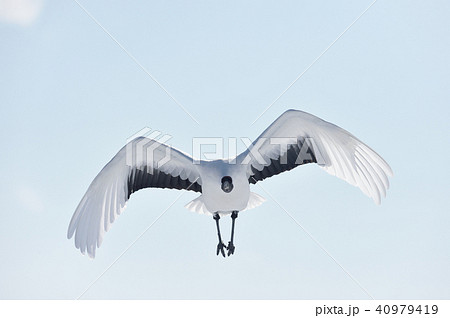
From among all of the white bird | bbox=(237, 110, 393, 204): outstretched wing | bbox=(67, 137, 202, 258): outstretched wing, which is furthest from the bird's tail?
bbox=(237, 110, 393, 204): outstretched wing

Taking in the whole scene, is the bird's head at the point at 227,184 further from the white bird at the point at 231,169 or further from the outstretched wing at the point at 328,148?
the outstretched wing at the point at 328,148

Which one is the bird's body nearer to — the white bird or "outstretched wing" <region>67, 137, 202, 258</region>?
the white bird

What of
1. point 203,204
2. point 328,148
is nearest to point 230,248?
point 203,204

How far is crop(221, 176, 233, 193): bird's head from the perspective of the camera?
12.0 meters

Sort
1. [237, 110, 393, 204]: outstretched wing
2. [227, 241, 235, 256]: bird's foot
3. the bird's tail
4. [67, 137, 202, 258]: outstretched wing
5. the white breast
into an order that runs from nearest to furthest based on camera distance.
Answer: [237, 110, 393, 204]: outstretched wing, the white breast, [67, 137, 202, 258]: outstretched wing, [227, 241, 235, 256]: bird's foot, the bird's tail

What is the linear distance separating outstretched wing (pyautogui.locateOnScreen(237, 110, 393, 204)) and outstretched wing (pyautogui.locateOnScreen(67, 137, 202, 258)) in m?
1.20

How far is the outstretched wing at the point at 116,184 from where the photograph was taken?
12.3 metres

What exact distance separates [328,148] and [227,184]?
5.48 ft

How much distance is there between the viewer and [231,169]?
1214cm

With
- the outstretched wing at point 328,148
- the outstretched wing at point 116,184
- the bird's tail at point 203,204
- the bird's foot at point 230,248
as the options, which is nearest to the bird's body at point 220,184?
the outstretched wing at point 328,148

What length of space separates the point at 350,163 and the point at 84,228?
4298 millimetres

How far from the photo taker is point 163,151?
12320 mm

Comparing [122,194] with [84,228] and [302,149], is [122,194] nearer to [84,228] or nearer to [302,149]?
[84,228]
